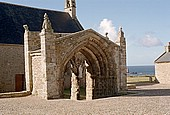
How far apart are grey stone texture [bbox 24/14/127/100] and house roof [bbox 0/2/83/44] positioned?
5163 millimetres

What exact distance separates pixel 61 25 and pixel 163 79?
12338mm

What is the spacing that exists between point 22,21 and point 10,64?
4.74 m

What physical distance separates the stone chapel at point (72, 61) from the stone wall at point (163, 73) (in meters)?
12.3

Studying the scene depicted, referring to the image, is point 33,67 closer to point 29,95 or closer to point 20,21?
point 29,95

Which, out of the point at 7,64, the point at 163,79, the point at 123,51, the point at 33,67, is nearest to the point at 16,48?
the point at 7,64

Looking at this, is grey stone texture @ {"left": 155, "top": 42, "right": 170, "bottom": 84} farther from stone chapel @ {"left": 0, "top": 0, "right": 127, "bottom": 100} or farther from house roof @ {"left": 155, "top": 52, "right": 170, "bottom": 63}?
stone chapel @ {"left": 0, "top": 0, "right": 127, "bottom": 100}

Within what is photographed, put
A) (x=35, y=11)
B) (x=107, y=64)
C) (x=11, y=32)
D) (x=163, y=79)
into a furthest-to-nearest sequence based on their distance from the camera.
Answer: (x=163, y=79)
(x=35, y=11)
(x=11, y=32)
(x=107, y=64)

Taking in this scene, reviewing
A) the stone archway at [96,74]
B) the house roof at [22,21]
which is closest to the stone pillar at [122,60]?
the stone archway at [96,74]

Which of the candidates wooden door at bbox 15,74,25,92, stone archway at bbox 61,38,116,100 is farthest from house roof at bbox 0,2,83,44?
stone archway at bbox 61,38,116,100

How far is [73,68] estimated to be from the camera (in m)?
16.7

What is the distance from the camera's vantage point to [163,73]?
28281mm

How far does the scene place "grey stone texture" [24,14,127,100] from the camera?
13680 mm

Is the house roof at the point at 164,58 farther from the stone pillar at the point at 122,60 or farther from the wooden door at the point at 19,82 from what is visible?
the wooden door at the point at 19,82

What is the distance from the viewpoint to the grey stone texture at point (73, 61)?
1368 cm
